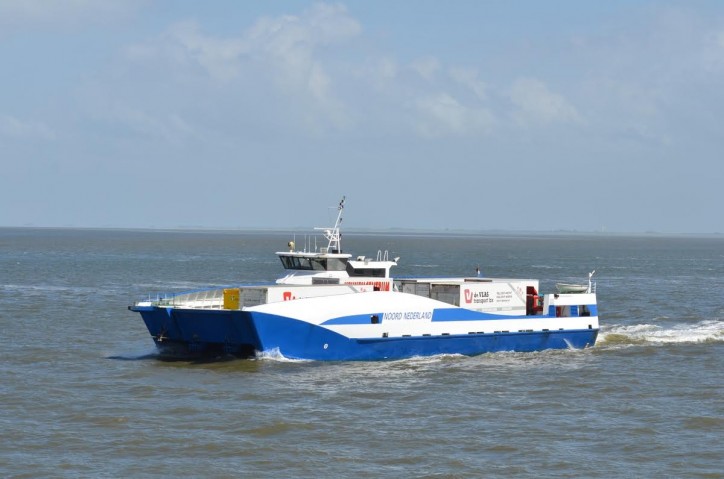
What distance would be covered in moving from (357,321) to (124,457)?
47.4ft

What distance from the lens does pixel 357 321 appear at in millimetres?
36031

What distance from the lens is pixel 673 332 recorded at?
47875mm

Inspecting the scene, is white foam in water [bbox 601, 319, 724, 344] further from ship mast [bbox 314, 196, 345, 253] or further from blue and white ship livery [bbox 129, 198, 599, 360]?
ship mast [bbox 314, 196, 345, 253]

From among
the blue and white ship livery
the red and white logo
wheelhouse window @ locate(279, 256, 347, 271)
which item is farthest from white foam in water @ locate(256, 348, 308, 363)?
the red and white logo

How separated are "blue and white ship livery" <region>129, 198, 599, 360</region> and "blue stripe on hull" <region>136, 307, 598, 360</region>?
36 mm

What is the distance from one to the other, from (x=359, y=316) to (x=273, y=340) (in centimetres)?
336

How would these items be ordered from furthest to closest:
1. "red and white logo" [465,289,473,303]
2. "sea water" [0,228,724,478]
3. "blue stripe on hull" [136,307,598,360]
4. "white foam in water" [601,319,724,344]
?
"white foam in water" [601,319,724,344] → "red and white logo" [465,289,473,303] → "blue stripe on hull" [136,307,598,360] → "sea water" [0,228,724,478]

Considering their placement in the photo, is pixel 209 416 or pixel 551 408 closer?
pixel 209 416

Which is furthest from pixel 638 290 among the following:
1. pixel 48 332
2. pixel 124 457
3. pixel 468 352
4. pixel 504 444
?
pixel 124 457

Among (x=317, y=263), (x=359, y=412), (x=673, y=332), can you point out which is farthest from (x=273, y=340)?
(x=673, y=332)

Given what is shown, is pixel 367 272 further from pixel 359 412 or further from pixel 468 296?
pixel 359 412

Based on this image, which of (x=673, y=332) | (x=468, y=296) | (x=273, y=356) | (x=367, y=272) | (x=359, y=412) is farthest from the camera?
(x=673, y=332)

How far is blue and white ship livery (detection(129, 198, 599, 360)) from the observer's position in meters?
35.1

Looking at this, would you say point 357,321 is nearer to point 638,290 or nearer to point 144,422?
point 144,422
